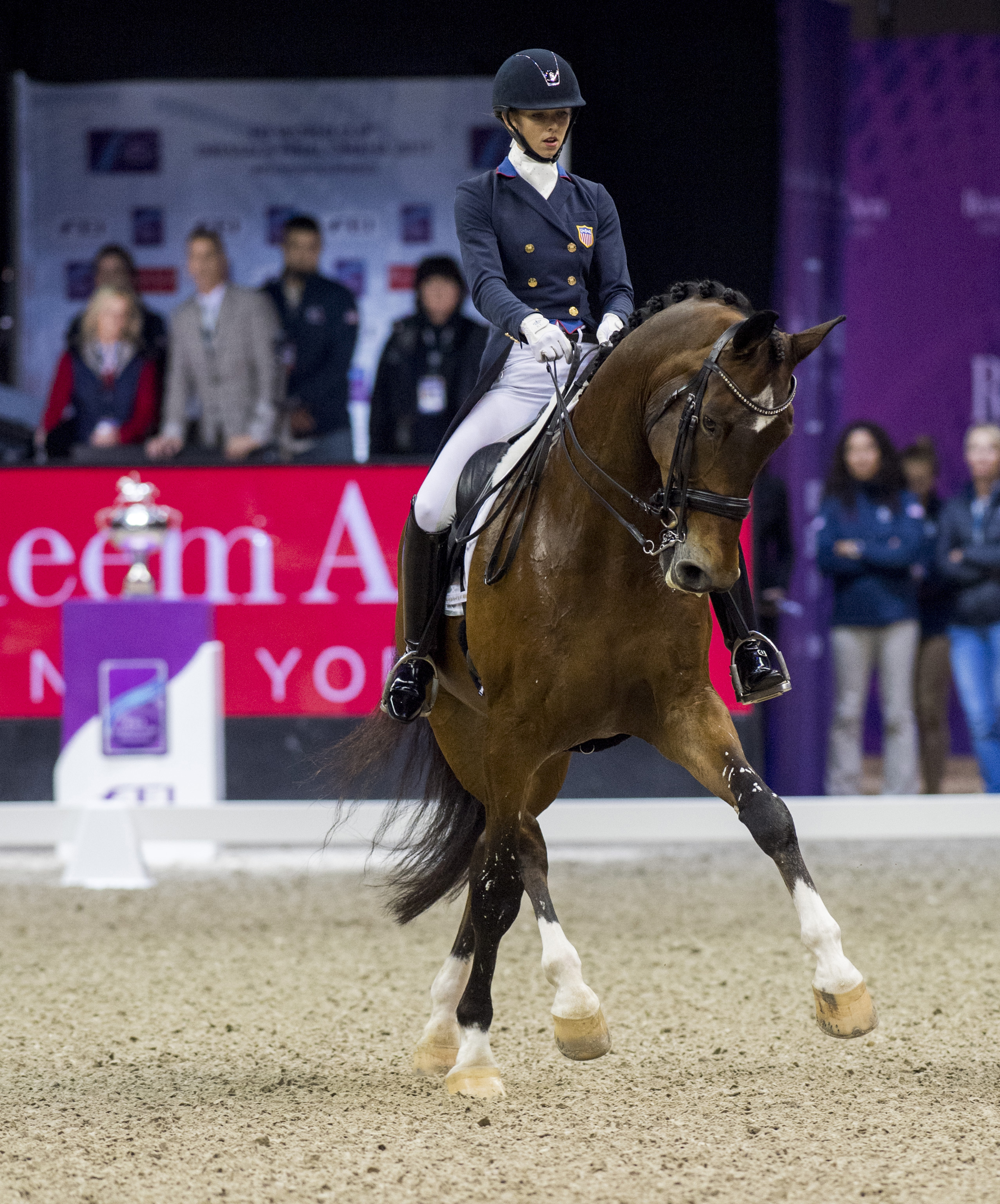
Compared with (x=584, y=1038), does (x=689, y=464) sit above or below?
above

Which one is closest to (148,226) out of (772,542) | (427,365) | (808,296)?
(427,365)

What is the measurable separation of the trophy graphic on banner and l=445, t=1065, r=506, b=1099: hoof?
14.1 feet

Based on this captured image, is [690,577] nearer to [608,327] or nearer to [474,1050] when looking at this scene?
[608,327]

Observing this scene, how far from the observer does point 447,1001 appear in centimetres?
433

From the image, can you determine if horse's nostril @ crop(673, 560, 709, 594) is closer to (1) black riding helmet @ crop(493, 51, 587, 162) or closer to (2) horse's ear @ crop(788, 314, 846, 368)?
(2) horse's ear @ crop(788, 314, 846, 368)

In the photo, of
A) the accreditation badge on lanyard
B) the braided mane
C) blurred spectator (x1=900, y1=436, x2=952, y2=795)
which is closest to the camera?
the braided mane

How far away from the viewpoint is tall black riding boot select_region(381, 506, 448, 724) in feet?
14.3

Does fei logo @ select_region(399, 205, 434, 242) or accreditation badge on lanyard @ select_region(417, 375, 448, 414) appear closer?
accreditation badge on lanyard @ select_region(417, 375, 448, 414)

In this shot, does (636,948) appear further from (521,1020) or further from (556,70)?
(556,70)

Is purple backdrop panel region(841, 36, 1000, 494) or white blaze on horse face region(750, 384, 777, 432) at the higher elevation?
purple backdrop panel region(841, 36, 1000, 494)

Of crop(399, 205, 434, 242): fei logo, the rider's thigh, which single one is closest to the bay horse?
the rider's thigh

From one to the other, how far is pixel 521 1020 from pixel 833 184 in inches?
237

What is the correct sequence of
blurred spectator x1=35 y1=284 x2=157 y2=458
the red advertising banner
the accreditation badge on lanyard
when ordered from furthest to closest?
1. blurred spectator x1=35 y1=284 x2=157 y2=458
2. the accreditation badge on lanyard
3. the red advertising banner

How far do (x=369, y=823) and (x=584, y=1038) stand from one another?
10.6 ft
